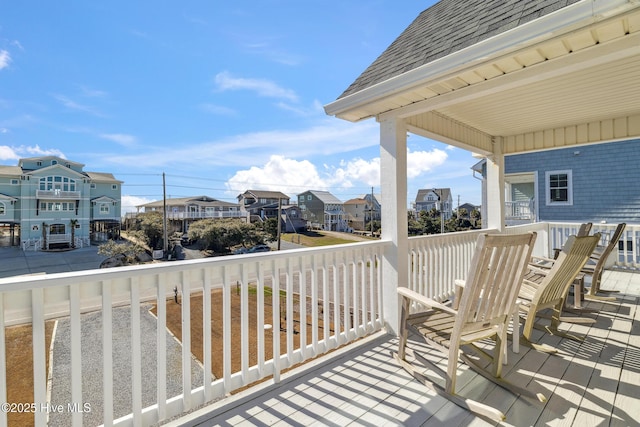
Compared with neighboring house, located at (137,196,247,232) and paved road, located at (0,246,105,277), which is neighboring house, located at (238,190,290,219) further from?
paved road, located at (0,246,105,277)

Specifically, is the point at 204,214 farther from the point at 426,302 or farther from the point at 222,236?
the point at 426,302

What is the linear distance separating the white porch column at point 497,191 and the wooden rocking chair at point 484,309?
365cm

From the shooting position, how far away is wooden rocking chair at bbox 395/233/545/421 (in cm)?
183

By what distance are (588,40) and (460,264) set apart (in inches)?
114

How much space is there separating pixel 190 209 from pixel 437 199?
12.9 meters

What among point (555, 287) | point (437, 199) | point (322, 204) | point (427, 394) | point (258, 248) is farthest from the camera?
point (322, 204)

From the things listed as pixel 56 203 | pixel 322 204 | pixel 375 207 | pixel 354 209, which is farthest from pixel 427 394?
pixel 322 204

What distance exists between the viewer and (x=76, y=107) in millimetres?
11836

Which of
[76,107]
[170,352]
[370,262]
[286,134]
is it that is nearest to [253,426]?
[370,262]

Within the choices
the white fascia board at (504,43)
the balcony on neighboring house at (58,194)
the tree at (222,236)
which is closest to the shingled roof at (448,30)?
the white fascia board at (504,43)

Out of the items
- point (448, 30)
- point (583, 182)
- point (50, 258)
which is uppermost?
point (448, 30)

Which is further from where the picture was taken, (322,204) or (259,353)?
(322,204)

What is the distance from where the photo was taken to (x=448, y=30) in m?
2.80

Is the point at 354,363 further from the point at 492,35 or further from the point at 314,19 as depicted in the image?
the point at 314,19
